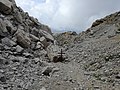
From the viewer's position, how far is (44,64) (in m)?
14.5

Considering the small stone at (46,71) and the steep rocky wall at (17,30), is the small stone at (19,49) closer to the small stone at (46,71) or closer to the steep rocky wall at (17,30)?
the steep rocky wall at (17,30)

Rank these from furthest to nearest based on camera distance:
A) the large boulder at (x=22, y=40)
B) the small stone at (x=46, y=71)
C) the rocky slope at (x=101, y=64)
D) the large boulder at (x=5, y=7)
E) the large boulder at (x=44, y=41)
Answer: the large boulder at (x=44, y=41), the large boulder at (x=5, y=7), the large boulder at (x=22, y=40), the small stone at (x=46, y=71), the rocky slope at (x=101, y=64)

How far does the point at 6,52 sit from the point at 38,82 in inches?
152

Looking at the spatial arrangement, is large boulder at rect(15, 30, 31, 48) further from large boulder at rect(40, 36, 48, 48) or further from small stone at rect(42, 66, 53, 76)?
small stone at rect(42, 66, 53, 76)

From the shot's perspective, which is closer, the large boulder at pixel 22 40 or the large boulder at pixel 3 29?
the large boulder at pixel 3 29

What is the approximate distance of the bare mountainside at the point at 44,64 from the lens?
445 inches

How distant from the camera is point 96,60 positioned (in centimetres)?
1541

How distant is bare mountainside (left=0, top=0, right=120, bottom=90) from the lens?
37.1 feet

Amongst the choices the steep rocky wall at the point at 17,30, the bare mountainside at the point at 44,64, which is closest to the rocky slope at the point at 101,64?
the bare mountainside at the point at 44,64

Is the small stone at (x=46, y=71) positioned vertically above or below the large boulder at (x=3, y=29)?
below

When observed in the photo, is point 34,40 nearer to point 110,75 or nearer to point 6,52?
point 6,52

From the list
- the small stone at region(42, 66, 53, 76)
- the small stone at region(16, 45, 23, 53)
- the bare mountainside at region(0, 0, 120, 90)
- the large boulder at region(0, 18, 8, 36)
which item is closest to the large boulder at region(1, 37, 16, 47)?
the bare mountainside at region(0, 0, 120, 90)

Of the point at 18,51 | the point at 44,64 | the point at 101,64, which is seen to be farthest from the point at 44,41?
the point at 101,64

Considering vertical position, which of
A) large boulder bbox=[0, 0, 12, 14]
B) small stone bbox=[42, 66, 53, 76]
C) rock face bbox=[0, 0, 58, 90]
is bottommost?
small stone bbox=[42, 66, 53, 76]
